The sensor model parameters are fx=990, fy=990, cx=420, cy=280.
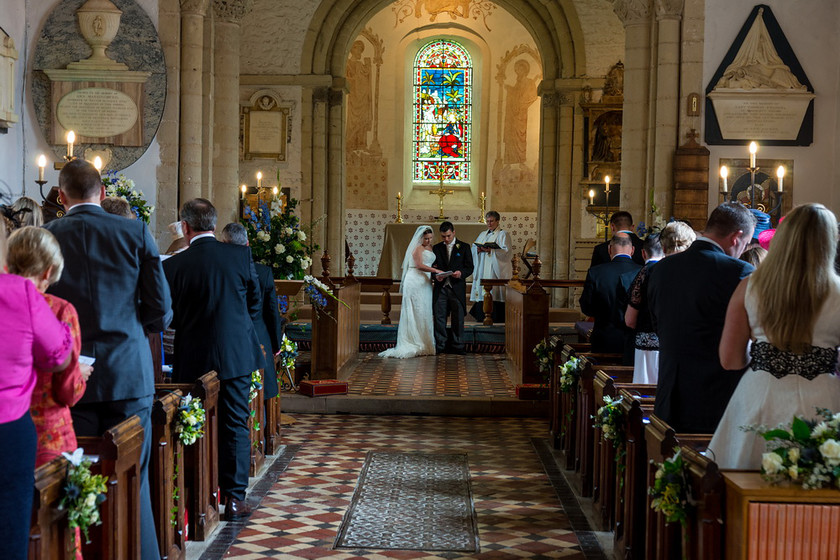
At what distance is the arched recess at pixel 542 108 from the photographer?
1741 cm

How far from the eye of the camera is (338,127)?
706 inches

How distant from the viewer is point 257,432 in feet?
22.5

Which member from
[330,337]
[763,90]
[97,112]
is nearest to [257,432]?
[330,337]

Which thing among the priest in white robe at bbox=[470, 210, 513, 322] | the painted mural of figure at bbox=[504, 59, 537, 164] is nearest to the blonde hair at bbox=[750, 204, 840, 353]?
the priest in white robe at bbox=[470, 210, 513, 322]

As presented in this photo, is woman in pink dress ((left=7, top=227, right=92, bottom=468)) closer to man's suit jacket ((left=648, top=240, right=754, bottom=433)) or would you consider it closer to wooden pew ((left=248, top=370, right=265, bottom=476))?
man's suit jacket ((left=648, top=240, right=754, bottom=433))

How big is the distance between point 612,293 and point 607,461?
2081mm

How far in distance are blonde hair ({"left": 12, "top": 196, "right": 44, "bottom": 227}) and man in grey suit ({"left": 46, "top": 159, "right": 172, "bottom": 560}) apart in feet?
0.31

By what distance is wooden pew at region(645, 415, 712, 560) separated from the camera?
12.2 ft

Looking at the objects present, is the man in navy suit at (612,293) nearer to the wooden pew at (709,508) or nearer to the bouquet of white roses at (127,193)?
the wooden pew at (709,508)

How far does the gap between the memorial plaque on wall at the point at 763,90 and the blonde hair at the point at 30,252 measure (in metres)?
9.32

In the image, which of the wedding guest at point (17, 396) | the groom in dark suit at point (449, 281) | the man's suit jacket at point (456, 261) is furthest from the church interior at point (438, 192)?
the man's suit jacket at point (456, 261)

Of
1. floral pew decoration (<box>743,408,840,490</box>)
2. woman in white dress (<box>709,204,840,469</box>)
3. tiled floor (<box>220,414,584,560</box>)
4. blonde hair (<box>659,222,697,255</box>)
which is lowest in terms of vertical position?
tiled floor (<box>220,414,584,560</box>)

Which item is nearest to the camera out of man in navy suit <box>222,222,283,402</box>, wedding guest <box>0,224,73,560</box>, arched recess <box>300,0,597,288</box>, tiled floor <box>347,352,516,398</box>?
wedding guest <box>0,224,73,560</box>

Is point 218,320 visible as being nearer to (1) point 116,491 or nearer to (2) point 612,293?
(1) point 116,491
